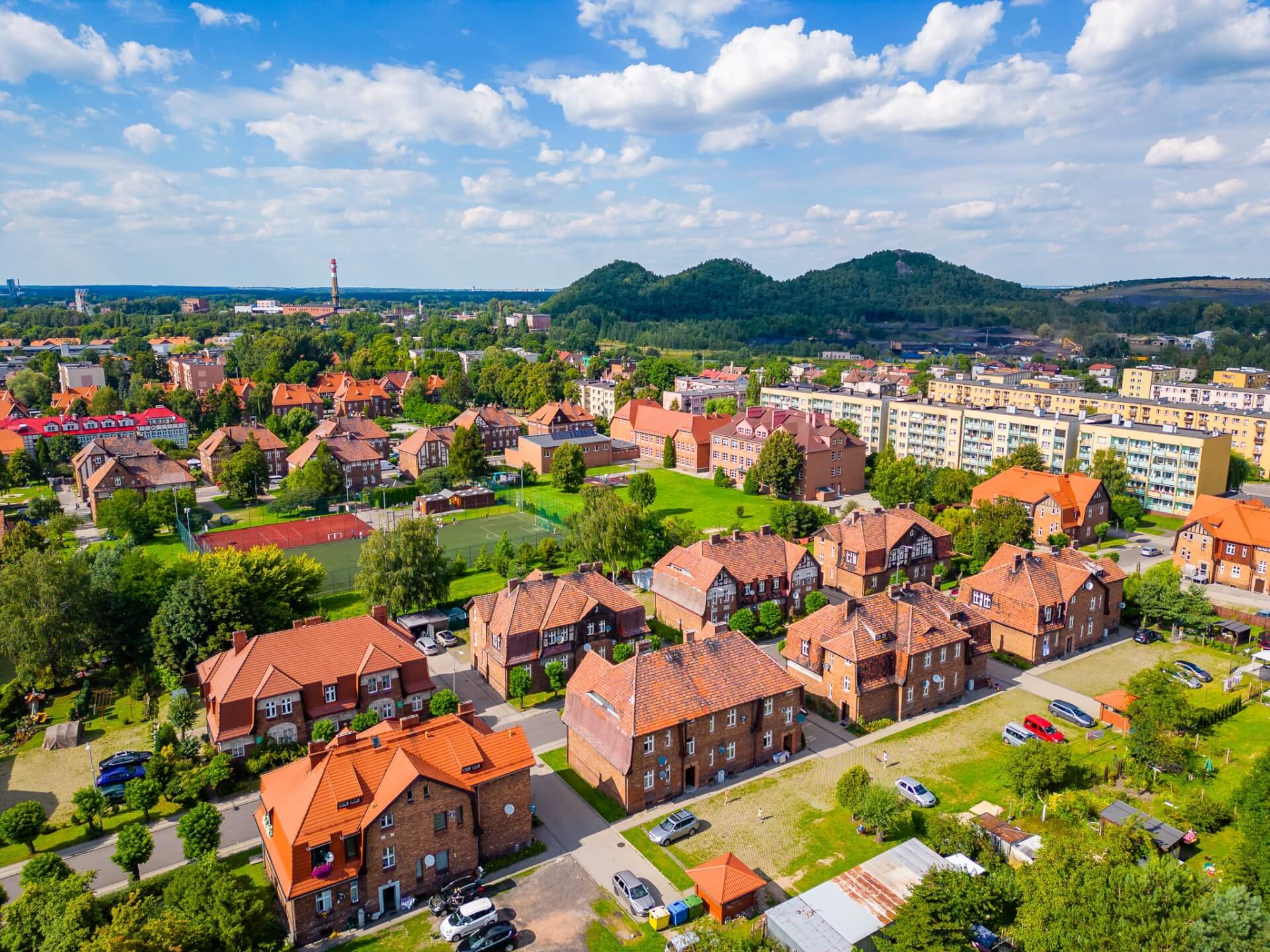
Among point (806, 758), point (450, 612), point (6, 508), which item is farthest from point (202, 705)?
point (6, 508)

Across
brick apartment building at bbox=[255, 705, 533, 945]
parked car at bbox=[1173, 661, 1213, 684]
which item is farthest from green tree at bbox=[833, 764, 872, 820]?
parked car at bbox=[1173, 661, 1213, 684]

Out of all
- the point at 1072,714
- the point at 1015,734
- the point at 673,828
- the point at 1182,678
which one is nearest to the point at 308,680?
the point at 673,828

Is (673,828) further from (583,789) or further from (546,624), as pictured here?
(546,624)

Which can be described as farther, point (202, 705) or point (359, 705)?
point (202, 705)

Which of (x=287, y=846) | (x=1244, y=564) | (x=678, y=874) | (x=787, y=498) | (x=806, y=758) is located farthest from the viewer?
→ (x=787, y=498)

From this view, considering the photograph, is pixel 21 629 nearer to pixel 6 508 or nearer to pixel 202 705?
pixel 202 705

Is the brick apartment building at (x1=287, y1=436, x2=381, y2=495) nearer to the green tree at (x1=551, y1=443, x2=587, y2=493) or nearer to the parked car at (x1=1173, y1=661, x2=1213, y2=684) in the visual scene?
the green tree at (x1=551, y1=443, x2=587, y2=493)

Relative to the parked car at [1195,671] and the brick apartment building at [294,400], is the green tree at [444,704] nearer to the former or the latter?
the parked car at [1195,671]
